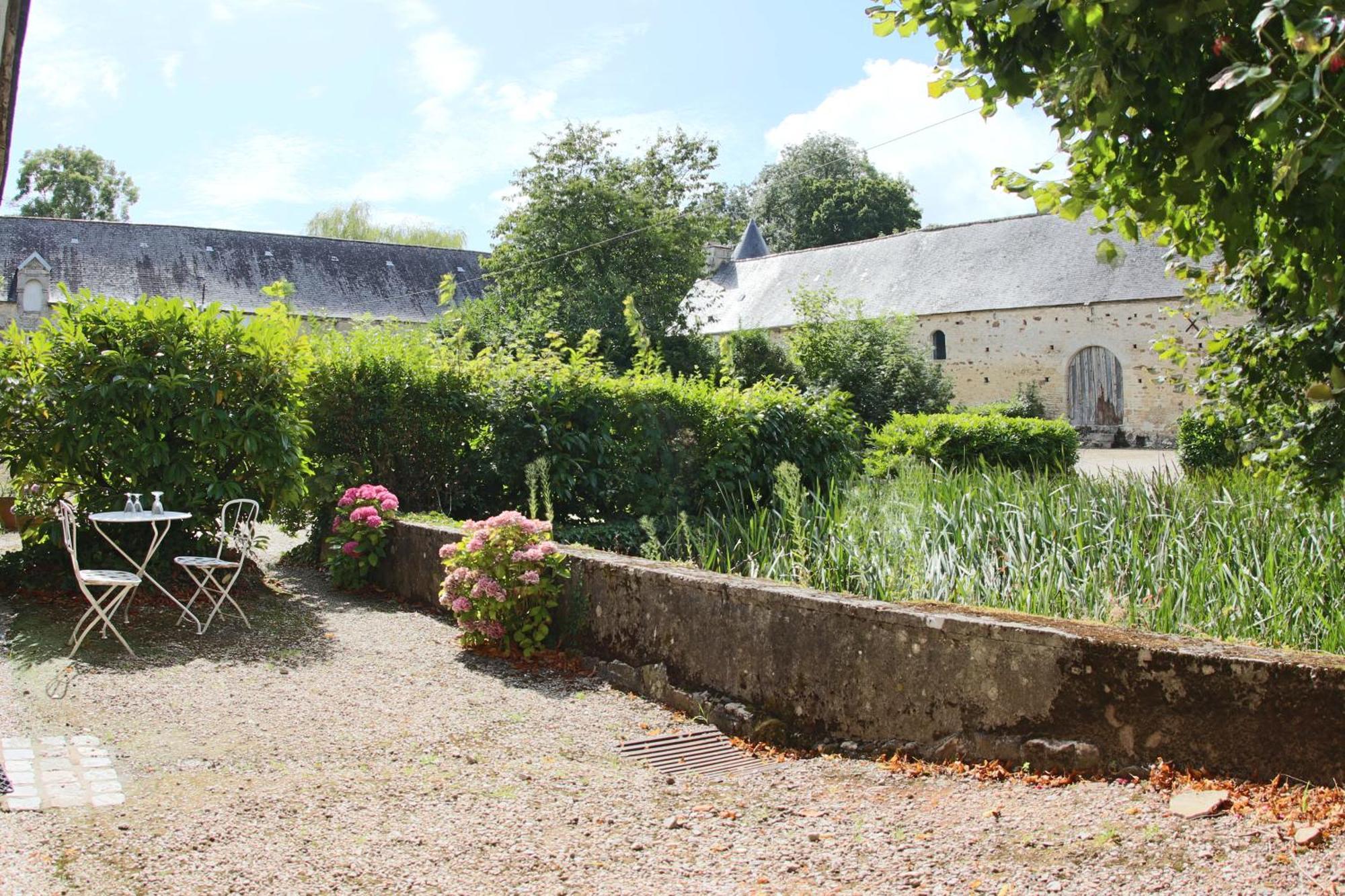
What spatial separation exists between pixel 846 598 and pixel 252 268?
38.9 metres

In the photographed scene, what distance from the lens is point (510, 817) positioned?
3.59m

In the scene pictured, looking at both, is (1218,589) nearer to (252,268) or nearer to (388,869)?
(388,869)

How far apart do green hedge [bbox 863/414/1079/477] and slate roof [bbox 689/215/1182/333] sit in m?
11.8

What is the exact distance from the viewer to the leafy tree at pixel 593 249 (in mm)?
26359

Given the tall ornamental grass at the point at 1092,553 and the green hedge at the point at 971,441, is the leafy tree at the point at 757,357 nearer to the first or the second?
the green hedge at the point at 971,441

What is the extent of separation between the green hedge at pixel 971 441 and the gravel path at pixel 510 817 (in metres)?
9.28

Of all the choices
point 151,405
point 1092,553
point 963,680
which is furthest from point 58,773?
point 1092,553

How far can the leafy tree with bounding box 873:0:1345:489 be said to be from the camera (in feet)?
6.26

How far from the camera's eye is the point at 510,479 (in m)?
9.12

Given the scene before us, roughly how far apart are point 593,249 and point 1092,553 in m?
22.5

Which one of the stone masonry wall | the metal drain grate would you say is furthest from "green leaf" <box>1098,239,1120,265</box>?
the stone masonry wall

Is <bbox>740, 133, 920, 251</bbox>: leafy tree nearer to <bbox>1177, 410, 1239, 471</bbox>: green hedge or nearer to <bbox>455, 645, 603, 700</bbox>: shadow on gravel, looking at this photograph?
<bbox>1177, 410, 1239, 471</bbox>: green hedge

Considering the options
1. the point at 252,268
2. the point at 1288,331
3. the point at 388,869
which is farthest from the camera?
the point at 252,268

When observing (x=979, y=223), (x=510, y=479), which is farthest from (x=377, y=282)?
(x=510, y=479)
